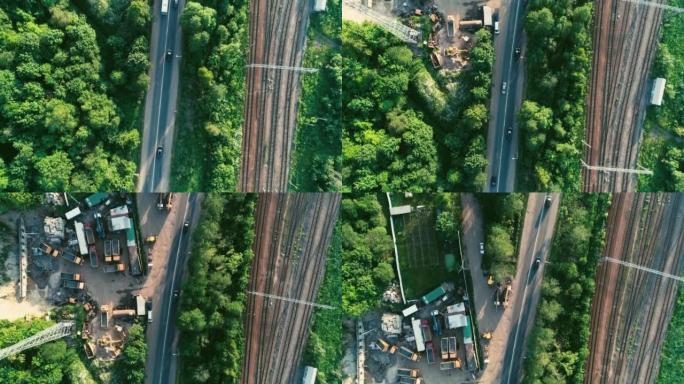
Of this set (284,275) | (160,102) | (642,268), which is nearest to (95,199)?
(160,102)

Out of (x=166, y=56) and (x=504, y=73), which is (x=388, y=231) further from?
(x=166, y=56)

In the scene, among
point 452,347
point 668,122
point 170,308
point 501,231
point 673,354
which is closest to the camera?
point 501,231

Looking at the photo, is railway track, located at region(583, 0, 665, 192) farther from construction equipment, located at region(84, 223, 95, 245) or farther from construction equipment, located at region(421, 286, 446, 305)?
construction equipment, located at region(84, 223, 95, 245)

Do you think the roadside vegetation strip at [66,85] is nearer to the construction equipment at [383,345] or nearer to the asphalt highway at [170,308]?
the asphalt highway at [170,308]

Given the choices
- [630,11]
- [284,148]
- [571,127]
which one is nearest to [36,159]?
[284,148]

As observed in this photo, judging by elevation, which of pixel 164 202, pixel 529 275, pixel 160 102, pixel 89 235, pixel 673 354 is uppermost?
pixel 160 102

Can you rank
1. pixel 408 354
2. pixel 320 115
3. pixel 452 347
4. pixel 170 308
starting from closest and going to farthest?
1. pixel 170 308
2. pixel 452 347
3. pixel 408 354
4. pixel 320 115

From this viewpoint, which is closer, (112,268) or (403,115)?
(112,268)

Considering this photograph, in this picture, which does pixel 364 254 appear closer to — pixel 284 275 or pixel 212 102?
pixel 284 275
